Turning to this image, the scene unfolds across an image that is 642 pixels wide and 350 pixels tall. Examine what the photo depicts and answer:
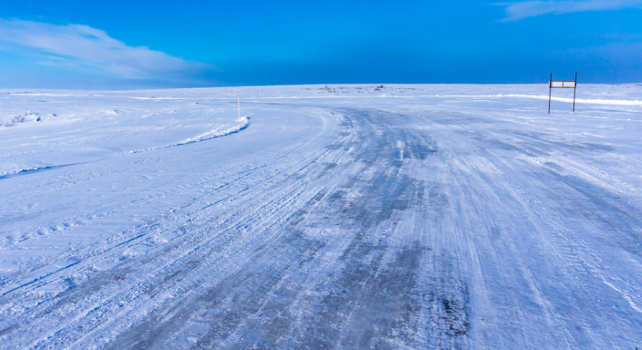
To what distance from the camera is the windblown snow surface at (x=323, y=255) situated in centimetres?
262

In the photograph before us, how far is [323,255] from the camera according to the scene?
12.3 feet

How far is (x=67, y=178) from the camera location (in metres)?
7.12

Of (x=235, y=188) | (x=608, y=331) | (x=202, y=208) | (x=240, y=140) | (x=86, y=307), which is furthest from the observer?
(x=240, y=140)

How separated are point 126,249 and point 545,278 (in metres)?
4.02

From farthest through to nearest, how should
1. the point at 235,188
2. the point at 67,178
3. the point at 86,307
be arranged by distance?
the point at 67,178
the point at 235,188
the point at 86,307

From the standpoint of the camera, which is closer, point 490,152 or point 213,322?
point 213,322

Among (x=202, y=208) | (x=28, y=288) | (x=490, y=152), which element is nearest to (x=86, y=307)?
(x=28, y=288)

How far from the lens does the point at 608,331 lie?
2.56 meters

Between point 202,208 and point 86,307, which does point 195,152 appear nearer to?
point 202,208

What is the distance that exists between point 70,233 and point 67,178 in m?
3.36

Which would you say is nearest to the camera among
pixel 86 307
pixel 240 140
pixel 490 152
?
pixel 86 307

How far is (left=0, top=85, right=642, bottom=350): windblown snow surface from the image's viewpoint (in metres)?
2.62

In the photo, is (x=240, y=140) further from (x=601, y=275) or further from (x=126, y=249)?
(x=601, y=275)

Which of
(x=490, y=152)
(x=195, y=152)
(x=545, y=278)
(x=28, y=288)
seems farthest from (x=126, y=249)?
(x=490, y=152)
